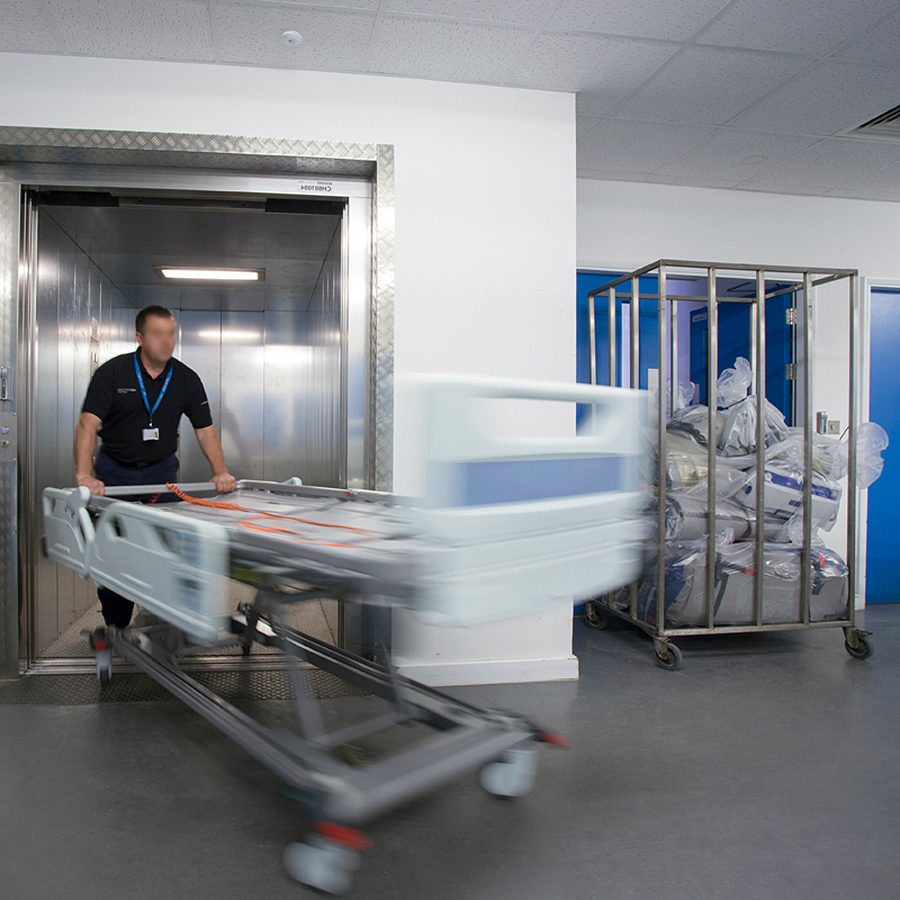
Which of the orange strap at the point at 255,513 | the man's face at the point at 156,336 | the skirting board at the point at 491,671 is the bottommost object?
the skirting board at the point at 491,671

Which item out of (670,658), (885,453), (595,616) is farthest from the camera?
(885,453)

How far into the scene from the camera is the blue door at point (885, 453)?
16.4 feet

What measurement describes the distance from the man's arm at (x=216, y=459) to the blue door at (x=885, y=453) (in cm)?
452

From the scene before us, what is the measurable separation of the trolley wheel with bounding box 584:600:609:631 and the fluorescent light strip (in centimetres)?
380

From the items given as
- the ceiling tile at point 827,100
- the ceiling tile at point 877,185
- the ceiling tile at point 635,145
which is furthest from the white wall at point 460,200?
the ceiling tile at point 877,185

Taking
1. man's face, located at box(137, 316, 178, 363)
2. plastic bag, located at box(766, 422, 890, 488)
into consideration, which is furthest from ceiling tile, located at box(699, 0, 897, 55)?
man's face, located at box(137, 316, 178, 363)

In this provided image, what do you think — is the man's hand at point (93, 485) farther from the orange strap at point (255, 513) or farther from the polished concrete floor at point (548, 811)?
the polished concrete floor at point (548, 811)

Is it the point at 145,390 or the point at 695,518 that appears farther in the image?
the point at 695,518

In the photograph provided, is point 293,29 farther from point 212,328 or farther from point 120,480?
point 212,328

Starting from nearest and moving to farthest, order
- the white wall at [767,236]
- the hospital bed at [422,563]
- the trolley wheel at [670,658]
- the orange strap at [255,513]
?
the hospital bed at [422,563]
the orange strap at [255,513]
the trolley wheel at [670,658]
the white wall at [767,236]

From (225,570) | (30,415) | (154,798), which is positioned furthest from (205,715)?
(30,415)

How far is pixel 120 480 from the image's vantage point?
327 centimetres

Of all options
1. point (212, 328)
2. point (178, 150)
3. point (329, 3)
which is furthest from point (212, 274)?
point (329, 3)

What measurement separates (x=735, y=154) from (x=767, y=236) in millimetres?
881
